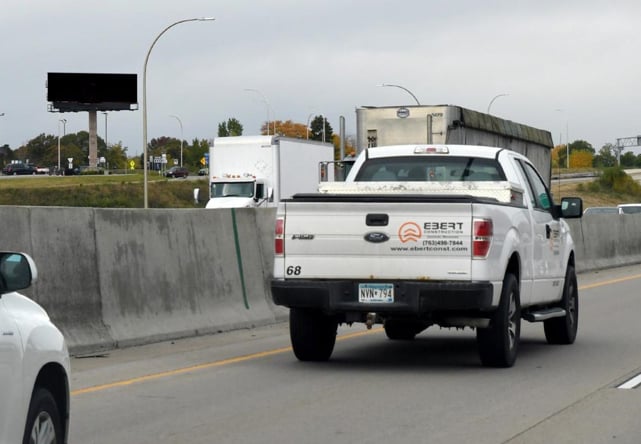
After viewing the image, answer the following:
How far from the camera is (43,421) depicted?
6.23 meters

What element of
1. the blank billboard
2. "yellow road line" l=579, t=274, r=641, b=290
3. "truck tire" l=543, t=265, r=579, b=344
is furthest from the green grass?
"truck tire" l=543, t=265, r=579, b=344

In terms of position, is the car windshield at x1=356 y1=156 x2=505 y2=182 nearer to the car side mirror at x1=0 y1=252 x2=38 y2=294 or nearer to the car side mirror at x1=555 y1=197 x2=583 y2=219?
the car side mirror at x1=555 y1=197 x2=583 y2=219

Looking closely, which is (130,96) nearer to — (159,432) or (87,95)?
(87,95)

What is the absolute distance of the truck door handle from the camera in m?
12.5

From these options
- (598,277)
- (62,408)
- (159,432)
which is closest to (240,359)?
(159,432)

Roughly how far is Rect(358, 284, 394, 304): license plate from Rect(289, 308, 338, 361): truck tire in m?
0.89

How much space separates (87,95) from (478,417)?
11767 centimetres

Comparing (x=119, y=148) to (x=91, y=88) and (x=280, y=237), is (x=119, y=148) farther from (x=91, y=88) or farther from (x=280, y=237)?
(x=280, y=237)

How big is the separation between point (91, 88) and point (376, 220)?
4515 inches

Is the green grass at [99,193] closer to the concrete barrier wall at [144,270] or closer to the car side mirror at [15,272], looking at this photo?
the concrete barrier wall at [144,270]

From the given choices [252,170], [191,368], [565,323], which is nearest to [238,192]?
[252,170]

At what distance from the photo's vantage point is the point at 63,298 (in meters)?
13.8

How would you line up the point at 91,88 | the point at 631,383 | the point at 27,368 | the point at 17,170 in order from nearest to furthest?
the point at 27,368
the point at 631,383
the point at 91,88
the point at 17,170

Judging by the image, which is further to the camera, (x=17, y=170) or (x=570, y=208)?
(x=17, y=170)
